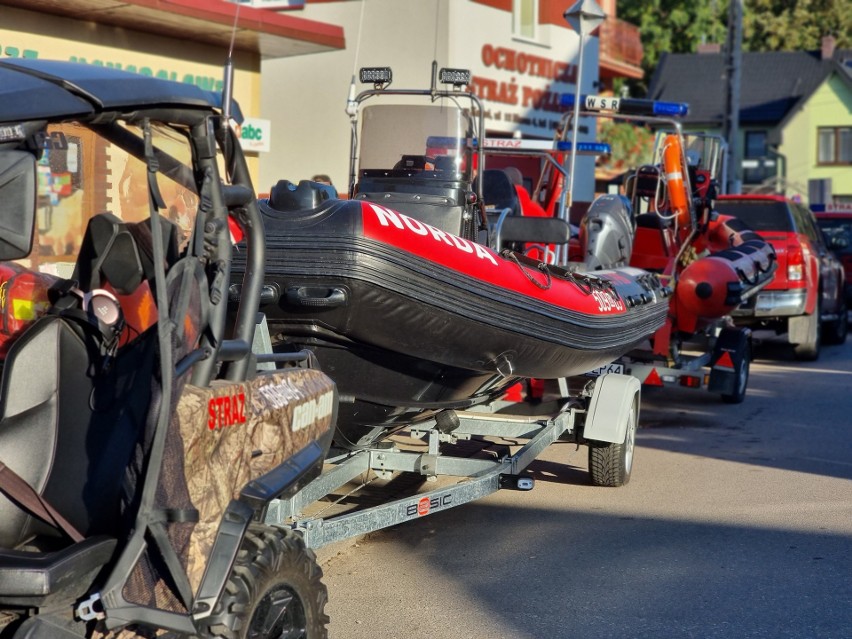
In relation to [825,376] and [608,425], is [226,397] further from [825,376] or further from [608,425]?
[825,376]

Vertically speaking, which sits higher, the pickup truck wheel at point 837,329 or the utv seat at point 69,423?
the utv seat at point 69,423

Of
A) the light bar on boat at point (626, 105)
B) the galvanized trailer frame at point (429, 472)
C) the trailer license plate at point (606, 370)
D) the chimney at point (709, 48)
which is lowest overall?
the galvanized trailer frame at point (429, 472)

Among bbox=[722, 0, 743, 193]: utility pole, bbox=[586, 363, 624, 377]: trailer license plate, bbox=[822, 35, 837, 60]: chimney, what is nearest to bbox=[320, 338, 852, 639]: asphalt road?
bbox=[586, 363, 624, 377]: trailer license plate

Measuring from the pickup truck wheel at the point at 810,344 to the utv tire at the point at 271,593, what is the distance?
11805 mm

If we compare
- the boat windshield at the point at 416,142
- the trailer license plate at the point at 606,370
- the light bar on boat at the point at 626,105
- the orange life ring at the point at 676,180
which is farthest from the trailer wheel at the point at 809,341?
the boat windshield at the point at 416,142

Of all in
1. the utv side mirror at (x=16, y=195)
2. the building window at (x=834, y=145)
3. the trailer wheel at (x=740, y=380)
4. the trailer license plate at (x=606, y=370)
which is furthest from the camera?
the building window at (x=834, y=145)

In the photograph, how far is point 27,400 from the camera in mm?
3510

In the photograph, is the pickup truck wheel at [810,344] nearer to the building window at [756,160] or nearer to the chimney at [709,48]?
the building window at [756,160]

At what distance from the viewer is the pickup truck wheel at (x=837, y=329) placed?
1652cm

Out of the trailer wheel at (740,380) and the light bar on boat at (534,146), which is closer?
the light bar on boat at (534,146)

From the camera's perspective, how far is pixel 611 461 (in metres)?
7.52

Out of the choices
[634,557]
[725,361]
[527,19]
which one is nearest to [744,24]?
[527,19]

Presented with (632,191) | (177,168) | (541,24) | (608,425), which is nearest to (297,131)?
(541,24)

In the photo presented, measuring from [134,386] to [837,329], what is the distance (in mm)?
14814
